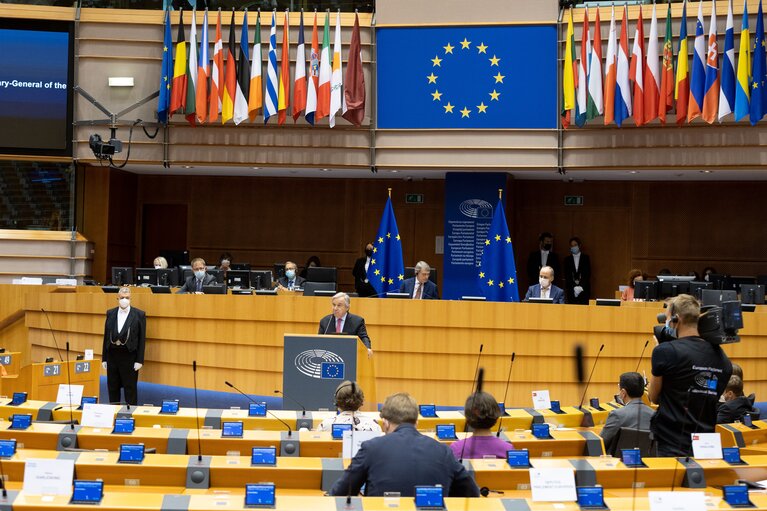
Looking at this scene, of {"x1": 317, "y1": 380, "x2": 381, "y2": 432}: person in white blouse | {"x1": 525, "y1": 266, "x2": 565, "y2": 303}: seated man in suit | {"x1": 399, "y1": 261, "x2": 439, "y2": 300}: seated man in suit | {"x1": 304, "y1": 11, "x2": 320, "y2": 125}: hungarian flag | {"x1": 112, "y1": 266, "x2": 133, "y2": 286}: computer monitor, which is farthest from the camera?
{"x1": 304, "y1": 11, "x2": 320, "y2": 125}: hungarian flag

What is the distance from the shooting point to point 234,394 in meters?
10.9

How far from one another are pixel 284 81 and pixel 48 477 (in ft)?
37.9

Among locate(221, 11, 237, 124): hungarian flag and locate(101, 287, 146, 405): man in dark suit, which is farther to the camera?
locate(221, 11, 237, 124): hungarian flag

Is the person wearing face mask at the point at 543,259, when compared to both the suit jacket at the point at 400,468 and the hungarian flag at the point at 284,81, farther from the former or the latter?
the suit jacket at the point at 400,468

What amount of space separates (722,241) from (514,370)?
7578 mm

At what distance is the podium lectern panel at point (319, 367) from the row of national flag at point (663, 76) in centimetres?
725

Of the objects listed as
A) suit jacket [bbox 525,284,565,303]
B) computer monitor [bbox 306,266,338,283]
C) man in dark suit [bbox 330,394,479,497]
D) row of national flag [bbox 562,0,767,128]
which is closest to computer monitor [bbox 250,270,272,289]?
computer monitor [bbox 306,266,338,283]

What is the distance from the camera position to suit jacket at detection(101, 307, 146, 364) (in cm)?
1044

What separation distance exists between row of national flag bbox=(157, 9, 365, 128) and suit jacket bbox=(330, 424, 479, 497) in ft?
35.9

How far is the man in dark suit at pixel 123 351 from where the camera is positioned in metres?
10.4

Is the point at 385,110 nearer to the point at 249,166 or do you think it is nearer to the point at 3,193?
the point at 249,166

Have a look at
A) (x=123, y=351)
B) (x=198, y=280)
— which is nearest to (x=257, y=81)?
(x=198, y=280)

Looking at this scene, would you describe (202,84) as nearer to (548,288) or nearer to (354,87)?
(354,87)

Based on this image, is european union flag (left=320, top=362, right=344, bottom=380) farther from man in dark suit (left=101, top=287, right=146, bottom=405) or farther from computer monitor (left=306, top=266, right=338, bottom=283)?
computer monitor (left=306, top=266, right=338, bottom=283)
